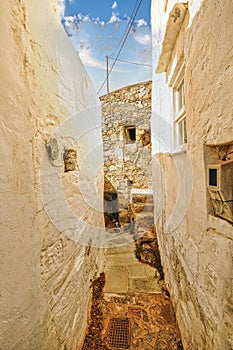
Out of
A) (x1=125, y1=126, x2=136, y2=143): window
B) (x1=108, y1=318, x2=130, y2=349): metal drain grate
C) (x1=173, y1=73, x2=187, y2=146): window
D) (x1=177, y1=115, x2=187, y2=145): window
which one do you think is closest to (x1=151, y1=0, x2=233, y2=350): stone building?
(x1=173, y1=73, x2=187, y2=146): window

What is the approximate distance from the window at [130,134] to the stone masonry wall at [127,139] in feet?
0.12

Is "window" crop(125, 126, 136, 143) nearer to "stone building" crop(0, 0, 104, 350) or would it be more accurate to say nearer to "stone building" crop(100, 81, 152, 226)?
"stone building" crop(100, 81, 152, 226)

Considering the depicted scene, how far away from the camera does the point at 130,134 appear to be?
21.1ft

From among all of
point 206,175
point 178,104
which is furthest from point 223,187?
point 178,104

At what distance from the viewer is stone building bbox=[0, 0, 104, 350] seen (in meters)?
0.94

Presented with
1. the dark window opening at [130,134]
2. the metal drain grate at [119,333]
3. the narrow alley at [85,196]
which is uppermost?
the dark window opening at [130,134]

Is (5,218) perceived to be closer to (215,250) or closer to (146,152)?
(215,250)

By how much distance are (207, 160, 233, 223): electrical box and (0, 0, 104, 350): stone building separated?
1184 mm

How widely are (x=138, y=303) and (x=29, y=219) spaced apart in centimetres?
223

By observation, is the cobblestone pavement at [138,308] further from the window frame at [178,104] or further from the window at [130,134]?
the window at [130,134]

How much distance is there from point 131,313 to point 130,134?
5346mm

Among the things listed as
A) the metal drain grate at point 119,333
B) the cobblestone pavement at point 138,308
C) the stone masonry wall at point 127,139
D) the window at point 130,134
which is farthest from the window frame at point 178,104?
the window at point 130,134

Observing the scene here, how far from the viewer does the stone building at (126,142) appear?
587cm

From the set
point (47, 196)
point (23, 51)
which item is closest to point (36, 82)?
point (23, 51)
